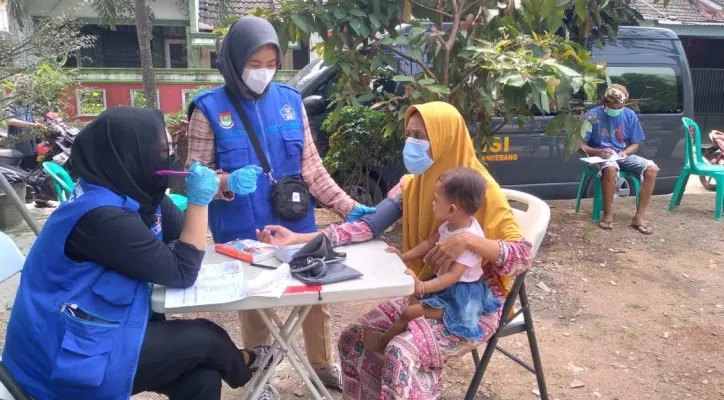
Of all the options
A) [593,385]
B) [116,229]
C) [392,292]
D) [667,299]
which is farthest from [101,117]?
[667,299]

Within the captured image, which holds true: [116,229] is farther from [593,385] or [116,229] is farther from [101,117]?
[593,385]

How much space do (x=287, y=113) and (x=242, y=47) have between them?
325mm

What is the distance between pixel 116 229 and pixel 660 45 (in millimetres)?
6228

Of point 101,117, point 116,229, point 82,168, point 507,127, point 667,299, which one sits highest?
point 101,117

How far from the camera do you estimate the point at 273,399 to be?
2596 mm

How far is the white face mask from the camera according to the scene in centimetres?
237

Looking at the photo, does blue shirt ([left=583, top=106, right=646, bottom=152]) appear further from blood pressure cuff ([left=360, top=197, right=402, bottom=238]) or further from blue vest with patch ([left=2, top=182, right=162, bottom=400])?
blue vest with patch ([left=2, top=182, right=162, bottom=400])

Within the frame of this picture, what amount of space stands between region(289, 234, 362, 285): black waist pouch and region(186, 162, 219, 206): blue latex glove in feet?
1.11

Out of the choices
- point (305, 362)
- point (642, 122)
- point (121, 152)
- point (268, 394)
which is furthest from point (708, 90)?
point (121, 152)

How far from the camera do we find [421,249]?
228 cm

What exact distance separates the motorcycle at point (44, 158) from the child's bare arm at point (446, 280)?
19.7 feet

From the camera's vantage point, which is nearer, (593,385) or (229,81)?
(229,81)

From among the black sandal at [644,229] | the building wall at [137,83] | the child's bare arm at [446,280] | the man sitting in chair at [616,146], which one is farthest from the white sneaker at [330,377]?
the building wall at [137,83]

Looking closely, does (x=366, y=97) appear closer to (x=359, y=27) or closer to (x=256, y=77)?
(x=359, y=27)
